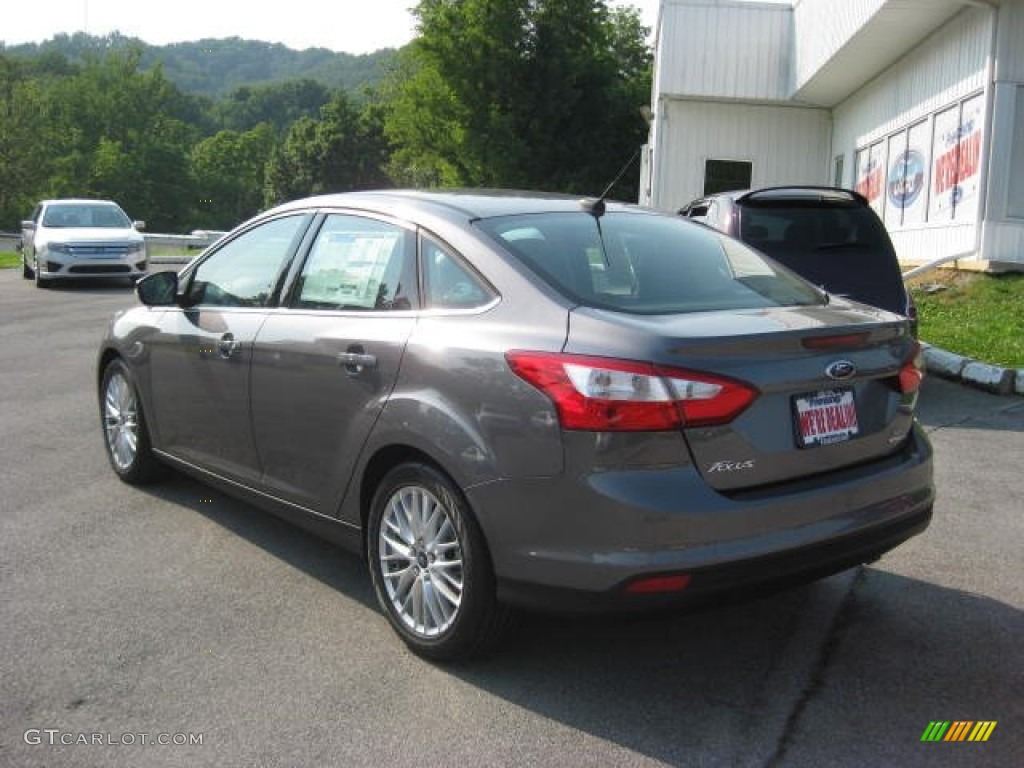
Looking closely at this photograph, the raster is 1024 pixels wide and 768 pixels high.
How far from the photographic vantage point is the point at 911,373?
3760mm

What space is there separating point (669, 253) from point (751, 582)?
1422 millimetres

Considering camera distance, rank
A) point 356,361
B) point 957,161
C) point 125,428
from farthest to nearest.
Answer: point 957,161
point 125,428
point 356,361

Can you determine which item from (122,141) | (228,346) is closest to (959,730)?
(228,346)

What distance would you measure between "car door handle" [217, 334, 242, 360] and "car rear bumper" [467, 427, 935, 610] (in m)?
1.72

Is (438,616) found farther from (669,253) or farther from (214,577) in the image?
(669,253)

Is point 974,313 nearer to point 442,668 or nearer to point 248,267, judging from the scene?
point 248,267

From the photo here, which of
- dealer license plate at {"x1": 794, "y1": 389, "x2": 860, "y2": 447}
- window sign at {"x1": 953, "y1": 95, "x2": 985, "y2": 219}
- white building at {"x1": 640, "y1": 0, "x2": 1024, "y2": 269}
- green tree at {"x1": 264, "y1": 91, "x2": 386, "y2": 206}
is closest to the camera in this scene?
dealer license plate at {"x1": 794, "y1": 389, "x2": 860, "y2": 447}

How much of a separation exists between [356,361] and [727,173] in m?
22.2

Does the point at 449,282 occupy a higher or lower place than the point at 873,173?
lower

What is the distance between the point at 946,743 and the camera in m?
3.08

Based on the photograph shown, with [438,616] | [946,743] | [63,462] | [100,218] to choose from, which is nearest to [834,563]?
[946,743]

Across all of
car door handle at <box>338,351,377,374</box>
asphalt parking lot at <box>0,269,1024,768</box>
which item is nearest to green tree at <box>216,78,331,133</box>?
asphalt parking lot at <box>0,269,1024,768</box>

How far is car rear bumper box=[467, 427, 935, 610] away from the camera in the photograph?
10.0ft

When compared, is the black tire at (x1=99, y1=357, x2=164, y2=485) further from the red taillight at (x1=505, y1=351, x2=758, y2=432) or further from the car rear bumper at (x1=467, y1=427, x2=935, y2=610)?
the red taillight at (x1=505, y1=351, x2=758, y2=432)
